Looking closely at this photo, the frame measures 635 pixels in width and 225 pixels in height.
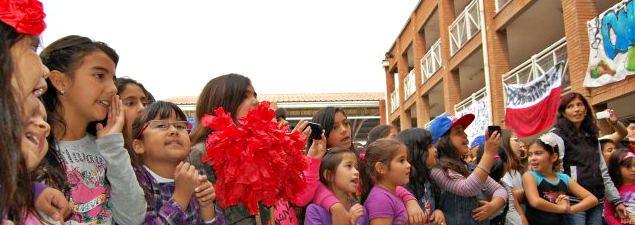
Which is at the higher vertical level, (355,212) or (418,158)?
(418,158)

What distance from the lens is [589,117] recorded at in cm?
479

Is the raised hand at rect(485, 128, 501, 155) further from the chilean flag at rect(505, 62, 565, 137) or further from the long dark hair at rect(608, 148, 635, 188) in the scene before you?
the chilean flag at rect(505, 62, 565, 137)

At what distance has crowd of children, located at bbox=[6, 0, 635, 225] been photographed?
119 cm

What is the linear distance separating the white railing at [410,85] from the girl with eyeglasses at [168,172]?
2017 cm

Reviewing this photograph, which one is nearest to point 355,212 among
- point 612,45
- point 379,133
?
point 379,133

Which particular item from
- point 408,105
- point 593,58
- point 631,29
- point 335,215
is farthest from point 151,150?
point 408,105

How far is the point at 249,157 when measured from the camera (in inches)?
87.4

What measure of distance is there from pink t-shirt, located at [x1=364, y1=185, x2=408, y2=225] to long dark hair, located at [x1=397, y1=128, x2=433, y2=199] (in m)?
0.46

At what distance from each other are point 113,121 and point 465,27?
592 inches

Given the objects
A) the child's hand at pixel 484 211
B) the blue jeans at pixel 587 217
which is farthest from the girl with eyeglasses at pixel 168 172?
the blue jeans at pixel 587 217

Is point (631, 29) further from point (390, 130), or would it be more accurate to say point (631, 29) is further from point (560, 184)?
point (390, 130)

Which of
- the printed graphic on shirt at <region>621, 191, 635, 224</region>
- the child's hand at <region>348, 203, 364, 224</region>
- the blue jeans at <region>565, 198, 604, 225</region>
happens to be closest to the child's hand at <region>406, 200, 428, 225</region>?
the child's hand at <region>348, 203, 364, 224</region>

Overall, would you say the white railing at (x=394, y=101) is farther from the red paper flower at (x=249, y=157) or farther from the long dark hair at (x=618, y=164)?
the red paper flower at (x=249, y=157)

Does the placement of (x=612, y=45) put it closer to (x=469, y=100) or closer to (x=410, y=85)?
(x=469, y=100)
